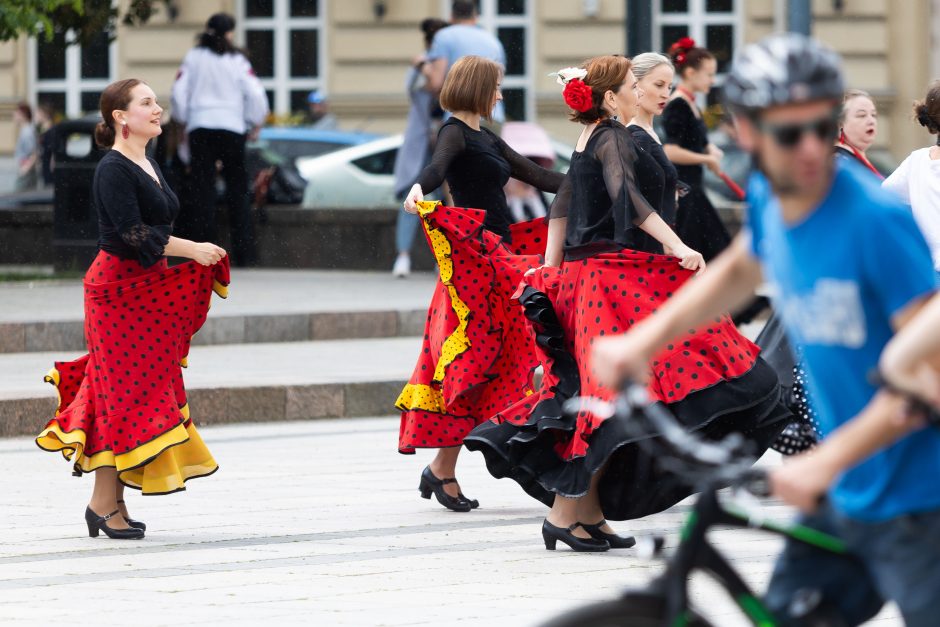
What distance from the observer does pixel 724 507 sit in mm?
3061

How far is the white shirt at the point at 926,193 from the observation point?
22.8 feet

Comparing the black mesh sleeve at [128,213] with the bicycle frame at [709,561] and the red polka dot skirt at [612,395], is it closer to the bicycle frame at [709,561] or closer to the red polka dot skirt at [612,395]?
the red polka dot skirt at [612,395]

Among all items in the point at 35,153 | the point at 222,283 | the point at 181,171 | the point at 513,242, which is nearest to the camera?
the point at 222,283

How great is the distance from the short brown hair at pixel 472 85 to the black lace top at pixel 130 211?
4.38ft

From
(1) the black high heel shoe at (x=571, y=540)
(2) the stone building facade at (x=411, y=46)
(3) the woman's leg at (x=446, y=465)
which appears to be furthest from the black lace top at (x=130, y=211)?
(2) the stone building facade at (x=411, y=46)

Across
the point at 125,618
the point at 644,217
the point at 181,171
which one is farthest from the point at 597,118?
the point at 181,171

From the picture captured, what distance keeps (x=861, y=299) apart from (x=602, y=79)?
12.7ft

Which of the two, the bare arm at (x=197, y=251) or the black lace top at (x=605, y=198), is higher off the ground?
the black lace top at (x=605, y=198)

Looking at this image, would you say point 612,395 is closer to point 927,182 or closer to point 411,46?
point 927,182

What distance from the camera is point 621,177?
6570 millimetres

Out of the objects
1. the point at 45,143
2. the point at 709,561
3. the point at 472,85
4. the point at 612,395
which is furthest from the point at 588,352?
the point at 45,143

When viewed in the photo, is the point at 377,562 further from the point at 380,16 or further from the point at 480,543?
the point at 380,16

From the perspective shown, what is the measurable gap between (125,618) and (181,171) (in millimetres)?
10627

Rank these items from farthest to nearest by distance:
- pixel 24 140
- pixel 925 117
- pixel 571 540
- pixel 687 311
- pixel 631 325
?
pixel 24 140 < pixel 925 117 < pixel 571 540 < pixel 631 325 < pixel 687 311
